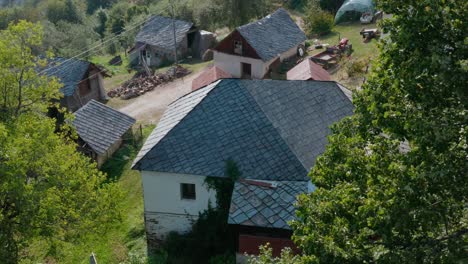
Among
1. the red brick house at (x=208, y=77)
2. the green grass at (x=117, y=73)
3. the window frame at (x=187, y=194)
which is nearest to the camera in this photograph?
the window frame at (x=187, y=194)

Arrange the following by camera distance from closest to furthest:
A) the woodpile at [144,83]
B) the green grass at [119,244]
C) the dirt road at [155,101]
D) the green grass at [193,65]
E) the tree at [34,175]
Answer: the tree at [34,175]
the green grass at [119,244]
the dirt road at [155,101]
the woodpile at [144,83]
the green grass at [193,65]

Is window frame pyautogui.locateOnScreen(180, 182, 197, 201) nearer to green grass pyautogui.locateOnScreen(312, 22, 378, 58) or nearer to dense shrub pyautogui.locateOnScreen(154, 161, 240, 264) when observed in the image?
dense shrub pyautogui.locateOnScreen(154, 161, 240, 264)

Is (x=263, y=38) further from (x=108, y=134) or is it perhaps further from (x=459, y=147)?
(x=459, y=147)

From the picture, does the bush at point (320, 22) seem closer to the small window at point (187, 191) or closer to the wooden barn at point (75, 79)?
the wooden barn at point (75, 79)

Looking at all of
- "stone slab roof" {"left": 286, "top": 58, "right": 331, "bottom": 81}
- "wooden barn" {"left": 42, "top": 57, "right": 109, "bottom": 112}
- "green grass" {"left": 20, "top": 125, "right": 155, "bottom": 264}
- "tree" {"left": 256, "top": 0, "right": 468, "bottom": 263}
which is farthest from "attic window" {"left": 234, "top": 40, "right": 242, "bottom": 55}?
"tree" {"left": 256, "top": 0, "right": 468, "bottom": 263}

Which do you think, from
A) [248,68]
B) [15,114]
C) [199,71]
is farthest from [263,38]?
[15,114]

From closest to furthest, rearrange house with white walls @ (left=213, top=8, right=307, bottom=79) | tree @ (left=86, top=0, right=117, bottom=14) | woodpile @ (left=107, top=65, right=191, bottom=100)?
house with white walls @ (left=213, top=8, right=307, bottom=79), woodpile @ (left=107, top=65, right=191, bottom=100), tree @ (left=86, top=0, right=117, bottom=14)

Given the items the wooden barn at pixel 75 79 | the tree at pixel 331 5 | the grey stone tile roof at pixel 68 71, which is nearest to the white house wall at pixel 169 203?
the wooden barn at pixel 75 79
